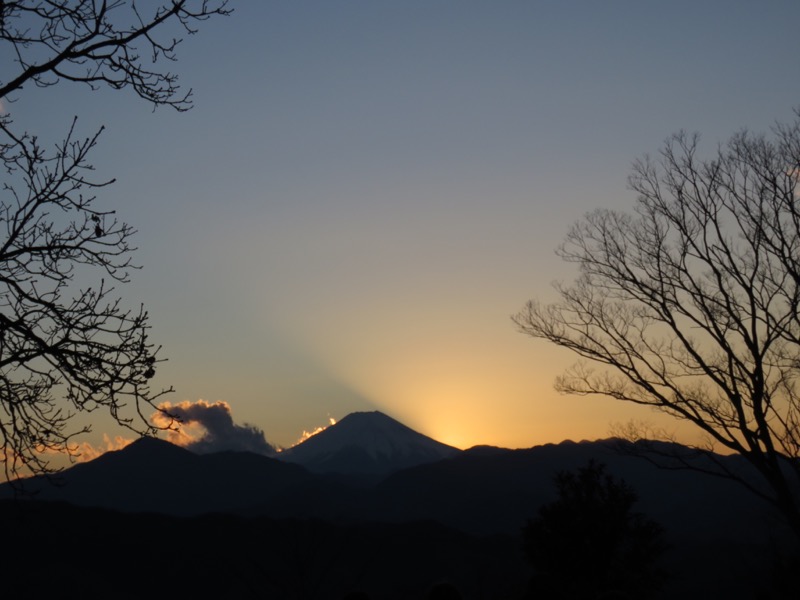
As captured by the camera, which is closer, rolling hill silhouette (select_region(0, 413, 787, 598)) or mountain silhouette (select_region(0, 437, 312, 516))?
rolling hill silhouette (select_region(0, 413, 787, 598))

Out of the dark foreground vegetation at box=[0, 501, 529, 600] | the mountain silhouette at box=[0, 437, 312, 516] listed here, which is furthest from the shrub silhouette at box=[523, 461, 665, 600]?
the mountain silhouette at box=[0, 437, 312, 516]

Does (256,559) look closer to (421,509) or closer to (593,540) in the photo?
(593,540)

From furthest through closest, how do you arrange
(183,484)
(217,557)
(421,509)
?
(183,484) → (421,509) → (217,557)

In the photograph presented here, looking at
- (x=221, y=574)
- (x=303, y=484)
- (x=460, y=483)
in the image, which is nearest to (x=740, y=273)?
(x=221, y=574)

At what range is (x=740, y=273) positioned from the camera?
1331cm

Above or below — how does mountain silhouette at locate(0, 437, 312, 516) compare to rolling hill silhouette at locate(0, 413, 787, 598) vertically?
above

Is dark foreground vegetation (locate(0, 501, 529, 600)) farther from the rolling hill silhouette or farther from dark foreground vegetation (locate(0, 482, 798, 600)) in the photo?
the rolling hill silhouette

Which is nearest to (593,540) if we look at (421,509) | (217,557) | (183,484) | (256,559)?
(256,559)

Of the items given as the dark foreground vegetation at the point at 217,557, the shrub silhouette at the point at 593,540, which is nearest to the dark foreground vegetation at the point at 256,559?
the dark foreground vegetation at the point at 217,557

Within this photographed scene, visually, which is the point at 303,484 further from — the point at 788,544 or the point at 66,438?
the point at 66,438

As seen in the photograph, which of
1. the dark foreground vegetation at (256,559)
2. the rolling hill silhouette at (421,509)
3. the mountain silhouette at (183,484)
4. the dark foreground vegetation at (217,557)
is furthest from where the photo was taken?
the mountain silhouette at (183,484)

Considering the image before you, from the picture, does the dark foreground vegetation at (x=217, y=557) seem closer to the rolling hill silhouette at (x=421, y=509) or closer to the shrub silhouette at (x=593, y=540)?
the rolling hill silhouette at (x=421, y=509)

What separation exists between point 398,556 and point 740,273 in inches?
2906

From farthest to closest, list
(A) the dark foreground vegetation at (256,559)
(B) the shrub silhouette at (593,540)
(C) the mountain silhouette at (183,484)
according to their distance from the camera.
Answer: (C) the mountain silhouette at (183,484) → (A) the dark foreground vegetation at (256,559) → (B) the shrub silhouette at (593,540)
